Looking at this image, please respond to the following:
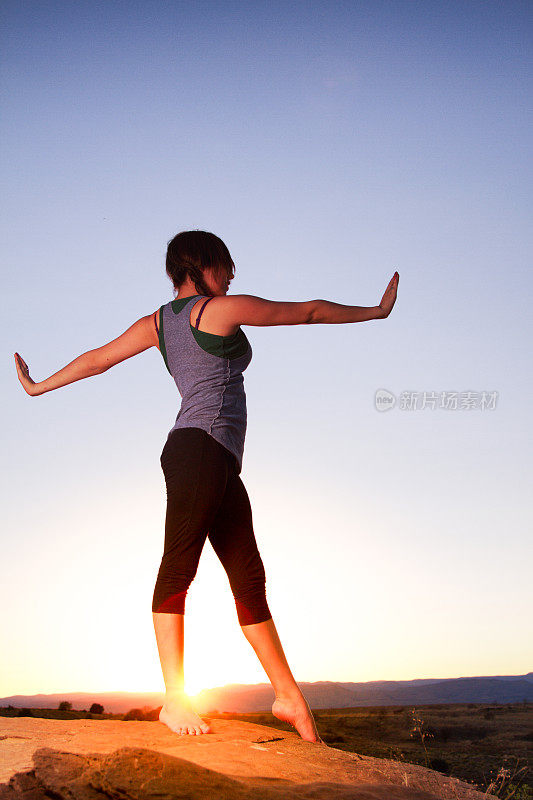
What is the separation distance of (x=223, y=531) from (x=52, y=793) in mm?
1836

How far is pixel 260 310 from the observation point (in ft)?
12.9

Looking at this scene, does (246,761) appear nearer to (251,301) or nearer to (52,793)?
(52,793)

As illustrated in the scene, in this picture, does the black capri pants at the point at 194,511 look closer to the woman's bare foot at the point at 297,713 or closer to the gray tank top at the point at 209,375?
the gray tank top at the point at 209,375

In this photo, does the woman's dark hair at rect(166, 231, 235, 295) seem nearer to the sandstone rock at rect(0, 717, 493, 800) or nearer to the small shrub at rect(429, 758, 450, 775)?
the sandstone rock at rect(0, 717, 493, 800)

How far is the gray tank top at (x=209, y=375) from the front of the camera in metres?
3.98

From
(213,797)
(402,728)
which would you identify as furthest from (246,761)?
(402,728)

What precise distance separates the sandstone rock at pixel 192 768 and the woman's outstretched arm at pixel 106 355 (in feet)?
7.68

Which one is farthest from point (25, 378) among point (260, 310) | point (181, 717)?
point (181, 717)

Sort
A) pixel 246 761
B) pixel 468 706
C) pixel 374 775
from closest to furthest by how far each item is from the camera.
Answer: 1. pixel 246 761
2. pixel 374 775
3. pixel 468 706

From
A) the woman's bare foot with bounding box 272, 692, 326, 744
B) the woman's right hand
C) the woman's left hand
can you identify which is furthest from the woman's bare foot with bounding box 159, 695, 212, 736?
the woman's right hand

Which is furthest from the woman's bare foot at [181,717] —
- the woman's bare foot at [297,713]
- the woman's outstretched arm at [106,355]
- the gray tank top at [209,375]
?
the woman's outstretched arm at [106,355]

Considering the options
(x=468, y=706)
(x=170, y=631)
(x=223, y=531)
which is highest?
(x=223, y=531)

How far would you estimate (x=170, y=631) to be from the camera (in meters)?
3.83

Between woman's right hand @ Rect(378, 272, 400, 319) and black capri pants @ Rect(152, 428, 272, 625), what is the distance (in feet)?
4.62
